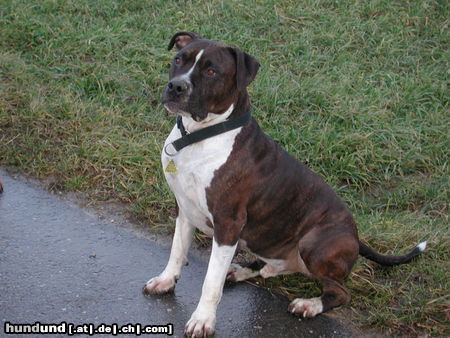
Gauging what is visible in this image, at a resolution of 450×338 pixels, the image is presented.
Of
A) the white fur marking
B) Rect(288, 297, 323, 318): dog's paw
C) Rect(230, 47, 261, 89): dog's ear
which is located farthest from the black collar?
the white fur marking

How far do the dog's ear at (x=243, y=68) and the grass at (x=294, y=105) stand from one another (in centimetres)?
128

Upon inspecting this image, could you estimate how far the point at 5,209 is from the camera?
15.1 ft

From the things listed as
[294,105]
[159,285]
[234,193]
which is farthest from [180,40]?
[294,105]

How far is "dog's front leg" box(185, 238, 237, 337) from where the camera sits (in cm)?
341

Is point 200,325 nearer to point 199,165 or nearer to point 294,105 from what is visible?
point 199,165

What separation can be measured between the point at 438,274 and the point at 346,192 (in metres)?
1.28

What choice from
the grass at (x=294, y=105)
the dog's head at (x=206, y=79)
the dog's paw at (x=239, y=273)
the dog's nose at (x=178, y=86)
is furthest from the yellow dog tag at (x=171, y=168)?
the grass at (x=294, y=105)

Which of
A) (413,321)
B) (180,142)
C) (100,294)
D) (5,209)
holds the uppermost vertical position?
(180,142)

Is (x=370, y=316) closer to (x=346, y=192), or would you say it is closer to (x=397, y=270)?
(x=397, y=270)

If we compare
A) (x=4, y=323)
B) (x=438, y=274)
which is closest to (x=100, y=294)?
(x=4, y=323)

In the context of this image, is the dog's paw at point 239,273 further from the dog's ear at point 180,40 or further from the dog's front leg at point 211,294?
the dog's ear at point 180,40

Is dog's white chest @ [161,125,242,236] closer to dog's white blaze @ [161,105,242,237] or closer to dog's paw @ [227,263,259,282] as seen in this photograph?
dog's white blaze @ [161,105,242,237]

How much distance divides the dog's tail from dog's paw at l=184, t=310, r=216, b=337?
1058mm

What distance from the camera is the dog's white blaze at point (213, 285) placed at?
341 centimetres
